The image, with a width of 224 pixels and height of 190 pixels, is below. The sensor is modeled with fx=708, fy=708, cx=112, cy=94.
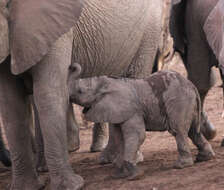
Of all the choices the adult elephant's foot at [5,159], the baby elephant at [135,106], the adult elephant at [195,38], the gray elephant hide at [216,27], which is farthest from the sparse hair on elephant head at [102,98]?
the adult elephant's foot at [5,159]

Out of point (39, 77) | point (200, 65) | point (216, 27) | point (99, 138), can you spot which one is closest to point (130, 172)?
point (39, 77)

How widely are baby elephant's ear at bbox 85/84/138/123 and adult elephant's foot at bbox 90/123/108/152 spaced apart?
1785 millimetres

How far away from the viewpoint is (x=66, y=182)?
4.32 meters

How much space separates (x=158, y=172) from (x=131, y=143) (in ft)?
1.09

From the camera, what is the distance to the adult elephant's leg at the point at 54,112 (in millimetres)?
4305

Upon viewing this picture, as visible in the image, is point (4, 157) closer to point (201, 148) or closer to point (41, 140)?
point (41, 140)

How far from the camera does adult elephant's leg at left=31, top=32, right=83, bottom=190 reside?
14.1ft

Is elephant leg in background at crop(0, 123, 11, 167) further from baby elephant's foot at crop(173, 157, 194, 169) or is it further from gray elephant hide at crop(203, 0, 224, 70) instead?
gray elephant hide at crop(203, 0, 224, 70)

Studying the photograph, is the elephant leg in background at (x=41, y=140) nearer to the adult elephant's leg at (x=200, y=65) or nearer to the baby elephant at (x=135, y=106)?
the baby elephant at (x=135, y=106)

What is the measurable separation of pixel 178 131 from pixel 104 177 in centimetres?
58

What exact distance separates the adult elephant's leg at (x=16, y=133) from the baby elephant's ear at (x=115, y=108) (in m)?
0.45

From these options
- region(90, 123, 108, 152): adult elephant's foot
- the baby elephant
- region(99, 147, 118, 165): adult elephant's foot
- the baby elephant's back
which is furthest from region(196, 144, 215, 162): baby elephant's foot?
region(90, 123, 108, 152): adult elephant's foot

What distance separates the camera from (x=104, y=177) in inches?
186

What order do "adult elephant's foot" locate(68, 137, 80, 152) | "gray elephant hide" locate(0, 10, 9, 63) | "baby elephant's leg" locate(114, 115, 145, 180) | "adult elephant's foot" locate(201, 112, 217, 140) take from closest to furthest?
"gray elephant hide" locate(0, 10, 9, 63)
"baby elephant's leg" locate(114, 115, 145, 180)
"adult elephant's foot" locate(68, 137, 80, 152)
"adult elephant's foot" locate(201, 112, 217, 140)
